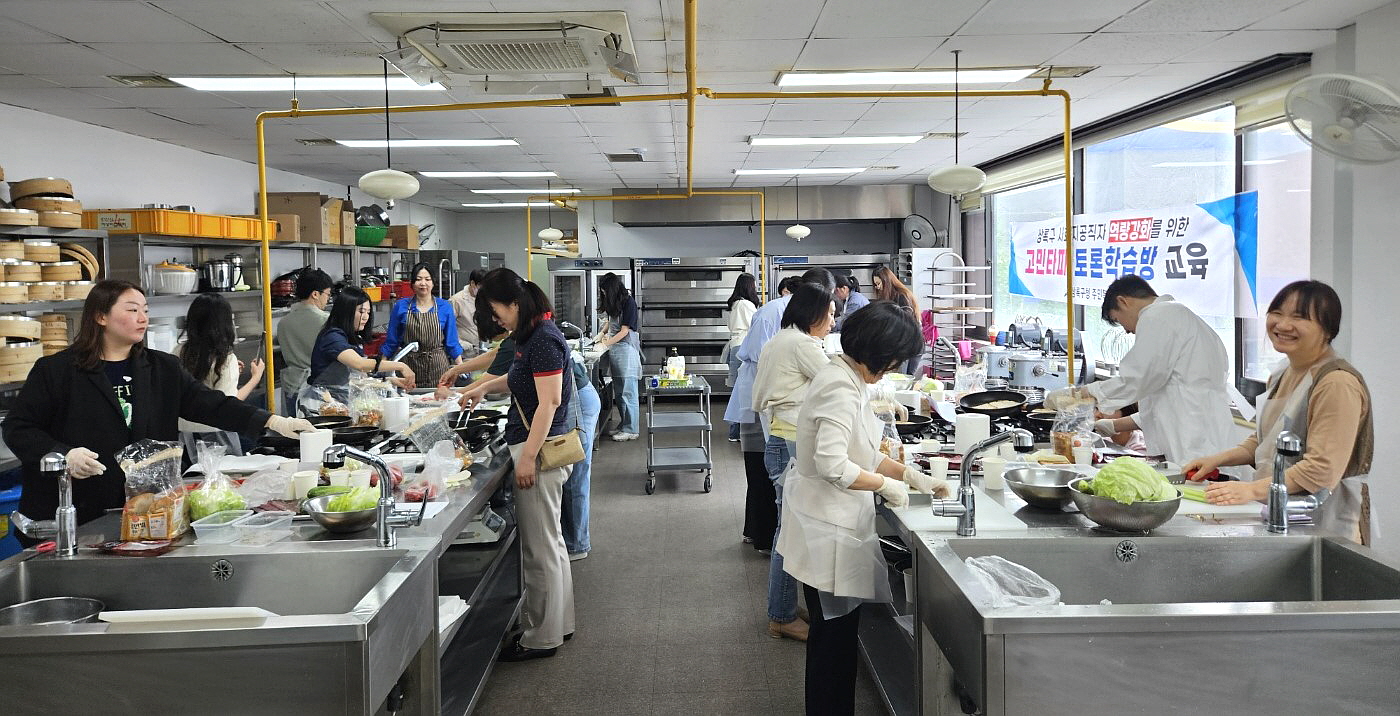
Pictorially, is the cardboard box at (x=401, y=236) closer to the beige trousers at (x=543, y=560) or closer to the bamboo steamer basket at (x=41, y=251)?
the bamboo steamer basket at (x=41, y=251)

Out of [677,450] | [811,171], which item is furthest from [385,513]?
[811,171]

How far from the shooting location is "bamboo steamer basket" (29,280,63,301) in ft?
16.0

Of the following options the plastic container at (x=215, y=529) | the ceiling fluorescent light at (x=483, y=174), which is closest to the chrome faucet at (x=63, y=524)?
the plastic container at (x=215, y=529)

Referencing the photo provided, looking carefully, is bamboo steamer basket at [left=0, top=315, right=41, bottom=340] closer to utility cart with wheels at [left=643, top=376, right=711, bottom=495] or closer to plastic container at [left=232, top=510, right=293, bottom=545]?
plastic container at [left=232, top=510, right=293, bottom=545]

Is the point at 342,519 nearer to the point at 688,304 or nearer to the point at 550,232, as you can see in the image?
the point at 550,232

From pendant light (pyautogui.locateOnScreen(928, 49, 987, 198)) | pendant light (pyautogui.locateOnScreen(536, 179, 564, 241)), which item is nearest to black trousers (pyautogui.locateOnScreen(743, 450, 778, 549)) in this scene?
pendant light (pyautogui.locateOnScreen(928, 49, 987, 198))

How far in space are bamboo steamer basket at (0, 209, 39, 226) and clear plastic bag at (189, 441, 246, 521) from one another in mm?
2914

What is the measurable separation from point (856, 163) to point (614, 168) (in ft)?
8.45

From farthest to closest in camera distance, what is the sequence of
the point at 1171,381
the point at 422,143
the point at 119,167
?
1. the point at 422,143
2. the point at 119,167
3. the point at 1171,381

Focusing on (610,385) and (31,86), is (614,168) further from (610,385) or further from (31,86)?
(31,86)

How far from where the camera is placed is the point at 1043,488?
258 cm

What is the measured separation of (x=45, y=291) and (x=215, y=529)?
349 cm

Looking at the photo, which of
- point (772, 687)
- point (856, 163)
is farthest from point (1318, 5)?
point (856, 163)

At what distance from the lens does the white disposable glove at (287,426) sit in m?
3.20
